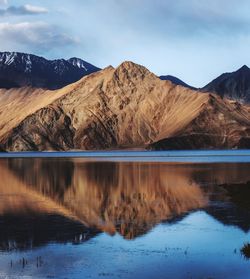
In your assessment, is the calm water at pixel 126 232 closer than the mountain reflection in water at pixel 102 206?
Yes

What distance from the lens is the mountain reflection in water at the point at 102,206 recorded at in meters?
32.3

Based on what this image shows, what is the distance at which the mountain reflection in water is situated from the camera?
106 feet

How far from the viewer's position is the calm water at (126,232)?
23219 mm

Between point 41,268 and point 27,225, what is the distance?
11812 mm

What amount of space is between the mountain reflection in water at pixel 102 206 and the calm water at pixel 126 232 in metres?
0.07

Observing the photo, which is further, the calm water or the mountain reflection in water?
the mountain reflection in water

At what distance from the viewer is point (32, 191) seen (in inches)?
2280

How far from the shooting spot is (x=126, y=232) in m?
31.9

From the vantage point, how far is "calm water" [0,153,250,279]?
23219 millimetres

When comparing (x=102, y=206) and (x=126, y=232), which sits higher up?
(x=126, y=232)

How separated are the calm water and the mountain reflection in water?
66mm

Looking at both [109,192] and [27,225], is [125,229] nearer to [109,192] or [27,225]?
[27,225]

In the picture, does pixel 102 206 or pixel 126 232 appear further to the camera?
pixel 102 206

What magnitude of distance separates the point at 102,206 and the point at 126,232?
12799mm
